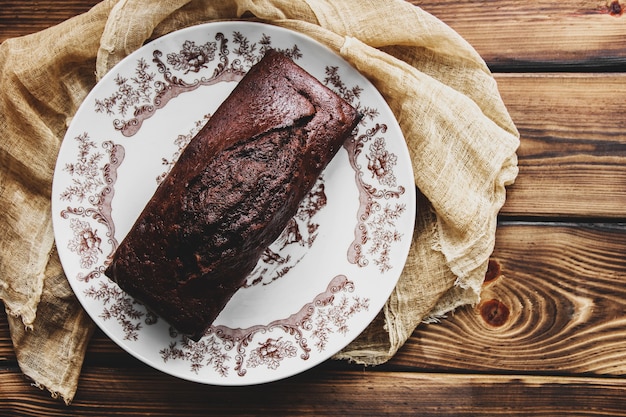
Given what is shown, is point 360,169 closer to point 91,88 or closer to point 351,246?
point 351,246

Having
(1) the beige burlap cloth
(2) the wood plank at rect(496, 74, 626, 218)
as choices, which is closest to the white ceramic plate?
(1) the beige burlap cloth

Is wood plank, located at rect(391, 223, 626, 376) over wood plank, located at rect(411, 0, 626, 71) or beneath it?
beneath

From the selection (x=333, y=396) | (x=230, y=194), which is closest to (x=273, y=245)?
(x=230, y=194)

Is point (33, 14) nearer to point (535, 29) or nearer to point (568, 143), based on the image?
point (535, 29)

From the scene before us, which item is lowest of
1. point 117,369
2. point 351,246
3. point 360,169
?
point 117,369

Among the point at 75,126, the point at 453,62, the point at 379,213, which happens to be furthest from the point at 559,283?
the point at 75,126

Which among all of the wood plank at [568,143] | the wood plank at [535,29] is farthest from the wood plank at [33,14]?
the wood plank at [568,143]

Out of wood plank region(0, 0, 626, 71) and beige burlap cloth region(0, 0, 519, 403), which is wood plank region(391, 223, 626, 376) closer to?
beige burlap cloth region(0, 0, 519, 403)
